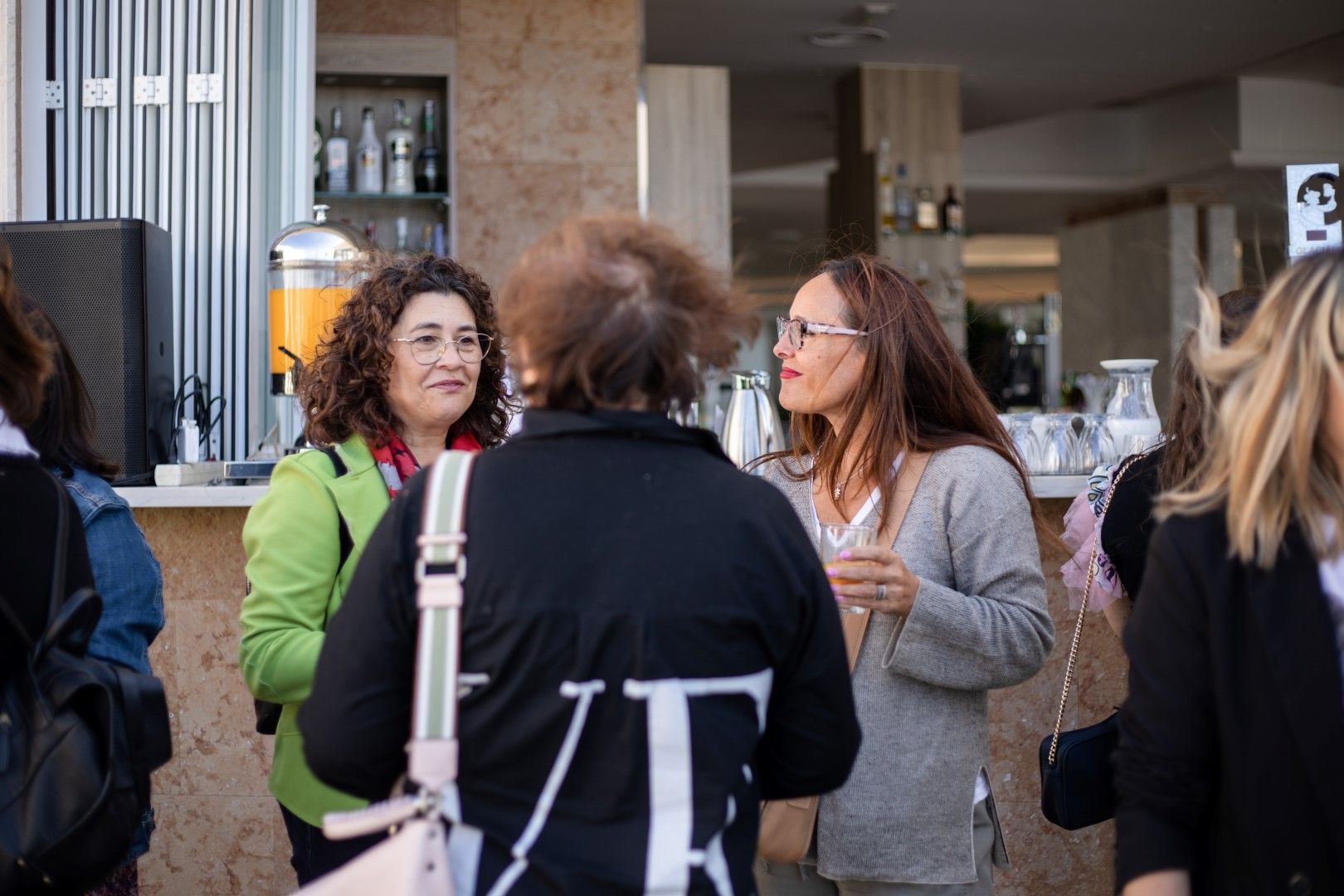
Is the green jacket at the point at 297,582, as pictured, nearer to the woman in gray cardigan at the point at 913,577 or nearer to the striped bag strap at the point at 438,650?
the striped bag strap at the point at 438,650

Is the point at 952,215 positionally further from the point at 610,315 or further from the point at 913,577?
the point at 610,315

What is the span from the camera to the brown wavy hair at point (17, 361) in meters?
1.68

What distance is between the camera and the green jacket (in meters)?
1.81

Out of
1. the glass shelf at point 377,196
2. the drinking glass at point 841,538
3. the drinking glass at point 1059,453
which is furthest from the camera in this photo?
the glass shelf at point 377,196

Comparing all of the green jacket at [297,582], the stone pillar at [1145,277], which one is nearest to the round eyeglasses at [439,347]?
the green jacket at [297,582]

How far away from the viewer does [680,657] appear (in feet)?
4.25

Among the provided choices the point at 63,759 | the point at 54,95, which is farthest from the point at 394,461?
the point at 54,95

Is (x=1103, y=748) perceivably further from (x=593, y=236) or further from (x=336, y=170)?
(x=336, y=170)

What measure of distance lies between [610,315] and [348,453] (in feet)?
2.63

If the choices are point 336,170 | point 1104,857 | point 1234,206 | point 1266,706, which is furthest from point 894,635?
point 1234,206

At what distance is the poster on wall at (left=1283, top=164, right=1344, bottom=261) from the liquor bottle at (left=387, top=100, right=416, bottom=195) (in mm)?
3774

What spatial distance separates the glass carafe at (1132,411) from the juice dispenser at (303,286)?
1.86 metres

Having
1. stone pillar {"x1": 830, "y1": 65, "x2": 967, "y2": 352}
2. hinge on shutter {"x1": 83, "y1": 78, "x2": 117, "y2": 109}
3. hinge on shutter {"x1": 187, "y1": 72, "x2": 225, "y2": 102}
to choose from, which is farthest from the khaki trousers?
stone pillar {"x1": 830, "y1": 65, "x2": 967, "y2": 352}

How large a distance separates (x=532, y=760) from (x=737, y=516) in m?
0.31
